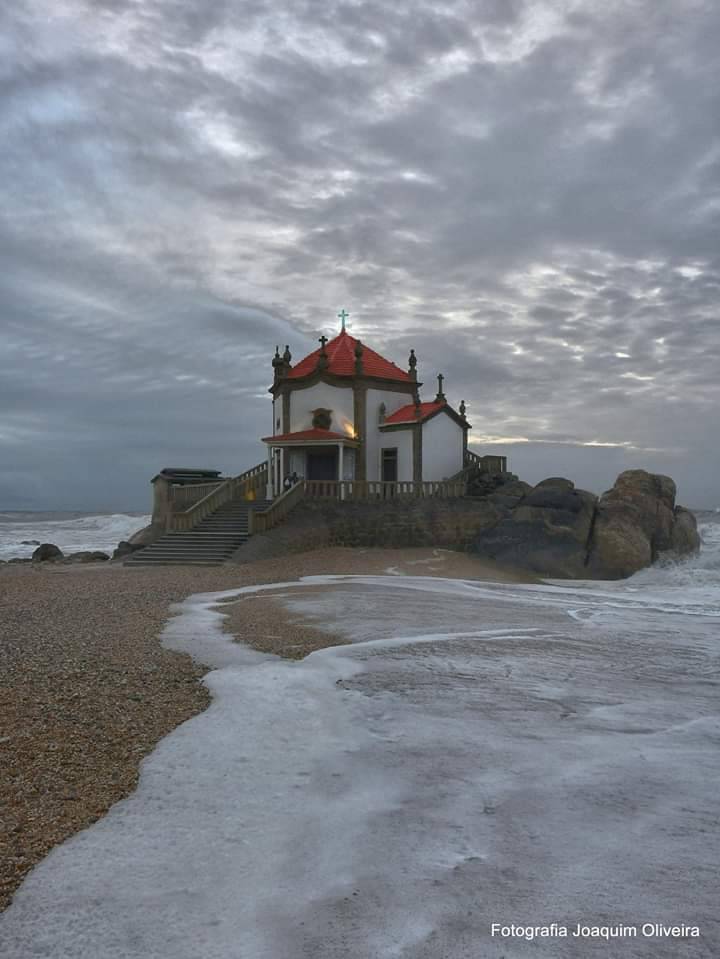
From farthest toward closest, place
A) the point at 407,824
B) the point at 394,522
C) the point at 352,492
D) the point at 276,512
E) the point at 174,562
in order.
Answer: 1. the point at 352,492
2. the point at 394,522
3. the point at 276,512
4. the point at 174,562
5. the point at 407,824

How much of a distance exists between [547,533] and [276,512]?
10.8 meters

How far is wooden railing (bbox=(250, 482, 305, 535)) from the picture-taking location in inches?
1034

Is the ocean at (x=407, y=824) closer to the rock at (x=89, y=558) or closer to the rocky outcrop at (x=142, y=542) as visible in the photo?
the rocky outcrop at (x=142, y=542)

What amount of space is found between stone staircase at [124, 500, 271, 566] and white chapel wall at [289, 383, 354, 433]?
6718 mm

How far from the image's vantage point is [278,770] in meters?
5.65

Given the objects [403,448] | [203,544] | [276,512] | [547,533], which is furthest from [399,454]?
[203,544]

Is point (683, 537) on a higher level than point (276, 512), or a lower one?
lower

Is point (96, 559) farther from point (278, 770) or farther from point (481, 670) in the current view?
point (278, 770)

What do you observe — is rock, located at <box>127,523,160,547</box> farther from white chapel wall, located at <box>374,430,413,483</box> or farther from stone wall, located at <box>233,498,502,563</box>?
white chapel wall, located at <box>374,430,413,483</box>

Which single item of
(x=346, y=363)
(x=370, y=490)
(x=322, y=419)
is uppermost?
(x=346, y=363)

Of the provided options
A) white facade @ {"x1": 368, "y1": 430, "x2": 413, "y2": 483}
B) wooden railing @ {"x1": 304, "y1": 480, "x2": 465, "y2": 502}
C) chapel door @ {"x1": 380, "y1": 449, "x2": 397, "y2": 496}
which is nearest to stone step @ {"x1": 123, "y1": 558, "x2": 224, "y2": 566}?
wooden railing @ {"x1": 304, "y1": 480, "x2": 465, "y2": 502}

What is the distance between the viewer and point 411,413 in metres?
34.5

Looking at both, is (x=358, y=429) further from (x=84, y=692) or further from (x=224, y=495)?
(x=84, y=692)

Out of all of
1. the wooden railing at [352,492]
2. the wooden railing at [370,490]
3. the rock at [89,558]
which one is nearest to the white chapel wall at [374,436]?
the wooden railing at [352,492]
